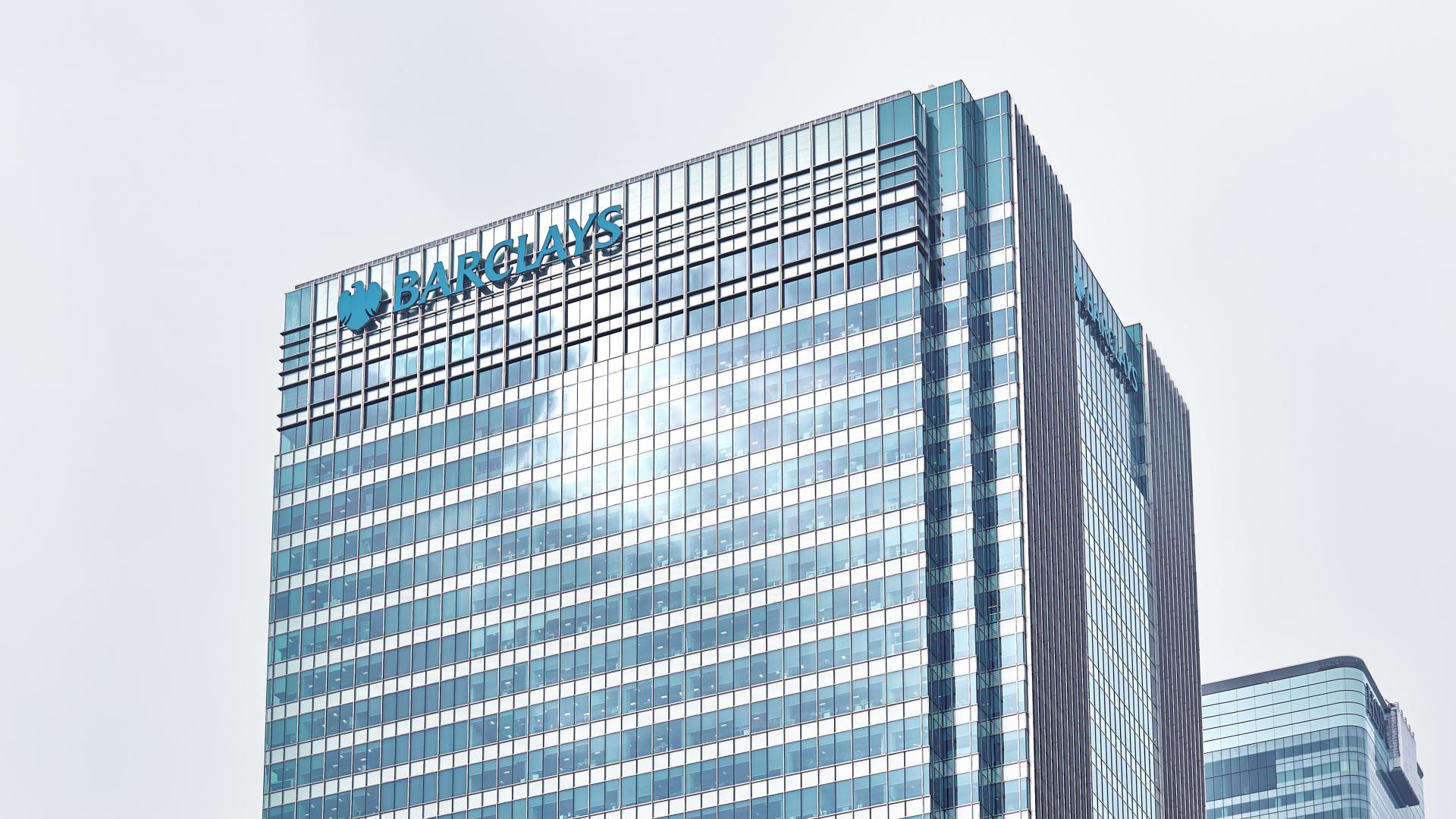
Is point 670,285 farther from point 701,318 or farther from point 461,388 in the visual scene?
point 461,388

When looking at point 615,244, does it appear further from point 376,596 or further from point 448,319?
point 376,596

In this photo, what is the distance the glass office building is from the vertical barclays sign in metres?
0.32

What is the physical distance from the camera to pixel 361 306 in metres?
196

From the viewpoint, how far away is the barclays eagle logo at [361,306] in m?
196

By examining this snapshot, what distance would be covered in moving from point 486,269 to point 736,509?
3161 cm

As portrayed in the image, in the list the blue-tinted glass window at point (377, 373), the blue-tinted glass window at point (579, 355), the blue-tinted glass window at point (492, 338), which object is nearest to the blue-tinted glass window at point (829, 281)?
the blue-tinted glass window at point (579, 355)

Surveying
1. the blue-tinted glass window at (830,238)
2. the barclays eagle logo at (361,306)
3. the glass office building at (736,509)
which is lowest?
the glass office building at (736,509)

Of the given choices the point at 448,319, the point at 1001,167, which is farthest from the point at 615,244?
the point at 1001,167

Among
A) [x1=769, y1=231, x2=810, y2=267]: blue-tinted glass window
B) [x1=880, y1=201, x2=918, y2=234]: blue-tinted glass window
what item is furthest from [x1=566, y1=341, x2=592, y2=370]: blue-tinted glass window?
[x1=880, y1=201, x2=918, y2=234]: blue-tinted glass window

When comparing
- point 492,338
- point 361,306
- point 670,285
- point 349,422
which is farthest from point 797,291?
point 349,422

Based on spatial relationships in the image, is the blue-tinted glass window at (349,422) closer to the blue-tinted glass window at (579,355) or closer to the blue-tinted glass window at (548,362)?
the blue-tinted glass window at (548,362)

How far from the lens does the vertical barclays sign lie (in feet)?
610

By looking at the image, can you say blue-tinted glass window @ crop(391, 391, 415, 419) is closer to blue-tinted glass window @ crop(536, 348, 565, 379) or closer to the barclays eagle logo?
the barclays eagle logo

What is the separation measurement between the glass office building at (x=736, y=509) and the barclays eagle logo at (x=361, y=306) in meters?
0.25
